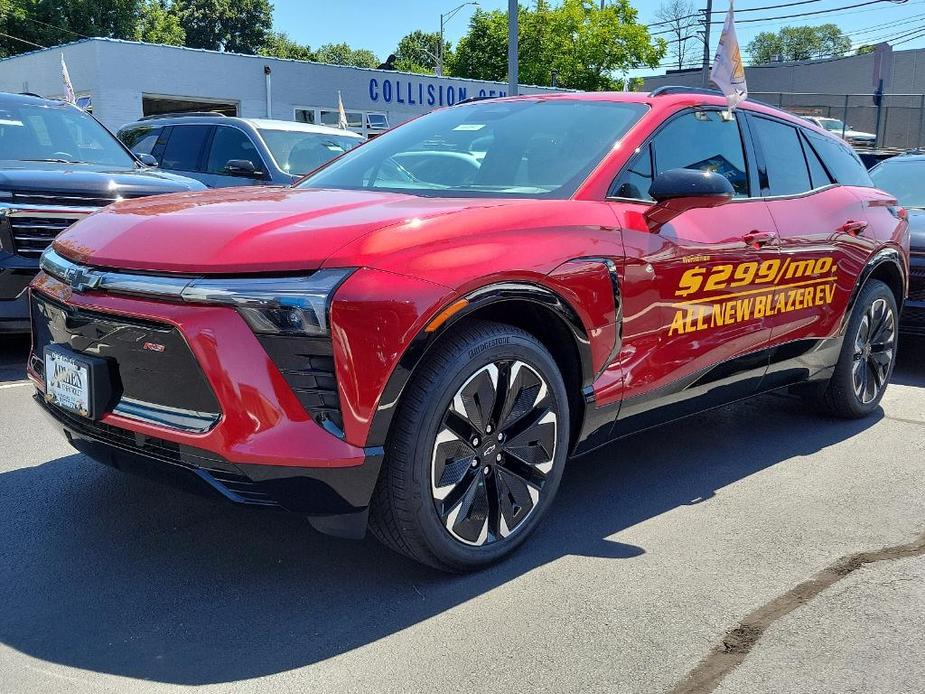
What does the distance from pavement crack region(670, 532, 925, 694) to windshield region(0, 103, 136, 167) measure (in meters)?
6.15

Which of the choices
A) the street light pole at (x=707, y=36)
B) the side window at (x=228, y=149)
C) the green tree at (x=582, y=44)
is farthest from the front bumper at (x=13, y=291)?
the street light pole at (x=707, y=36)

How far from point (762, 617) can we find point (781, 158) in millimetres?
2637

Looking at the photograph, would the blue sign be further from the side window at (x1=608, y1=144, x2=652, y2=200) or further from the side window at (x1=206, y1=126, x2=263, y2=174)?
the side window at (x1=608, y1=144, x2=652, y2=200)

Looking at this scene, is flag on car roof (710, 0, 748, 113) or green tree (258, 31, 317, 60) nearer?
flag on car roof (710, 0, 748, 113)

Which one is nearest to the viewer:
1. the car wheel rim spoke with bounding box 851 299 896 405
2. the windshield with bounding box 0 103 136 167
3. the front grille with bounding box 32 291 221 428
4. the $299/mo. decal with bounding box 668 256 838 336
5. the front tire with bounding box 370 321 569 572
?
the front grille with bounding box 32 291 221 428

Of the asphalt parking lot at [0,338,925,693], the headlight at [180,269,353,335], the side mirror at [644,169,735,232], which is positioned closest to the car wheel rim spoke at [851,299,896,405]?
the asphalt parking lot at [0,338,925,693]

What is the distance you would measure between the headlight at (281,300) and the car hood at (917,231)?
5600 millimetres

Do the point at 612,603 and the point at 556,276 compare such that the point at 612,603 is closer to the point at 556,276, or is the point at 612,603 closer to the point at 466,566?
the point at 466,566

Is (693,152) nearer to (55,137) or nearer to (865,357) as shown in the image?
(865,357)

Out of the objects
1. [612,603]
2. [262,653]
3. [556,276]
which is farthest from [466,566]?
[556,276]

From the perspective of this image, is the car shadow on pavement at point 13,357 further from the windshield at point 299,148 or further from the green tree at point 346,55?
the green tree at point 346,55

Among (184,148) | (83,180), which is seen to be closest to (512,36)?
(184,148)

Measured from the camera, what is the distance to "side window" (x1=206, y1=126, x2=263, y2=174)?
31.3 feet

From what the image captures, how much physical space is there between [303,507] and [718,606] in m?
1.41
